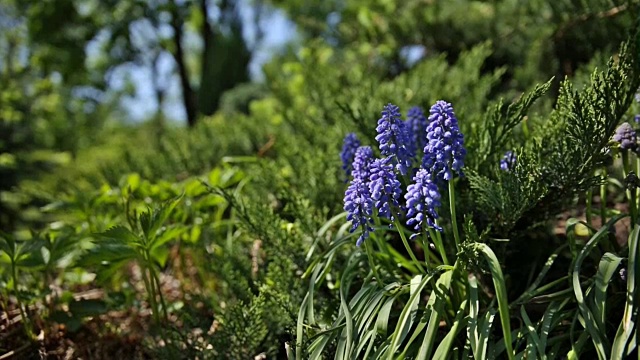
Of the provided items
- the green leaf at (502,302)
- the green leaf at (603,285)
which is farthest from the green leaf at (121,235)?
the green leaf at (603,285)

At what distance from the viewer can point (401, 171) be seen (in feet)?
4.95

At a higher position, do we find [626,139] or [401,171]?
[401,171]

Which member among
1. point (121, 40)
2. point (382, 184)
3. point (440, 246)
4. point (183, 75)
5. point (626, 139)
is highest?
point (121, 40)

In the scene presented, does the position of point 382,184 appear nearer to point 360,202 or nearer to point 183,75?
point 360,202

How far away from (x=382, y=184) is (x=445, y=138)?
19 cm

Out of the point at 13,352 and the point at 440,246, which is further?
the point at 13,352

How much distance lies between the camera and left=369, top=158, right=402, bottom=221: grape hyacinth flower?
1451 mm

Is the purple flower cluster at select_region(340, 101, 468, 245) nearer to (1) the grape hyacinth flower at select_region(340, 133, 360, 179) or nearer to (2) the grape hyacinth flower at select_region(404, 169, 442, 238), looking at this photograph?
(2) the grape hyacinth flower at select_region(404, 169, 442, 238)

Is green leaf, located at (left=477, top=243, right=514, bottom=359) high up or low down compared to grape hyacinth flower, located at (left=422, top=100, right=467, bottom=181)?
down

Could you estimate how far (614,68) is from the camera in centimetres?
156

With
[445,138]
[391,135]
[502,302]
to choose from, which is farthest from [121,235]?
[502,302]

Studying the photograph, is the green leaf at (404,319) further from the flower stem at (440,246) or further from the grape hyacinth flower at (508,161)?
the grape hyacinth flower at (508,161)

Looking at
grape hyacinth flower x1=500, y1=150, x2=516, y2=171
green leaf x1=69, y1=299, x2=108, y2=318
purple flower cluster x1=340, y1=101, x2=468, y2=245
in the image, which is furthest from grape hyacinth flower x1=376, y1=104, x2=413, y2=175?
green leaf x1=69, y1=299, x2=108, y2=318

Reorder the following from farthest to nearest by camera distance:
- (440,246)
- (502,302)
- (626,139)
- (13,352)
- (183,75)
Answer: (183,75), (13,352), (626,139), (440,246), (502,302)
